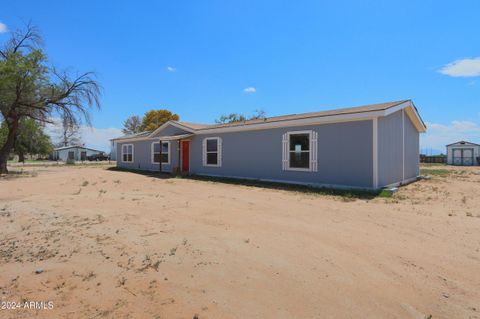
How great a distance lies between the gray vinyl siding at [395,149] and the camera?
33.2 ft

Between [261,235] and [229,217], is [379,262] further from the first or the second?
[229,217]

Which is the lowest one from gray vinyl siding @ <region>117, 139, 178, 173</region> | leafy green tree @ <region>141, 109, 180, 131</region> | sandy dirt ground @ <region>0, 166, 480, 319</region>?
sandy dirt ground @ <region>0, 166, 480, 319</region>

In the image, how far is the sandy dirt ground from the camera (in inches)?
109

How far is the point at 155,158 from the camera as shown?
20000 mm

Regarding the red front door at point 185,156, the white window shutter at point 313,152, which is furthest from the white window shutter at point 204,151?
the white window shutter at point 313,152

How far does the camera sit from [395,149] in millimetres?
11469

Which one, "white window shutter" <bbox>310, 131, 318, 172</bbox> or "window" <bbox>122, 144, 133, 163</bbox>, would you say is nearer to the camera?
"white window shutter" <bbox>310, 131, 318, 172</bbox>

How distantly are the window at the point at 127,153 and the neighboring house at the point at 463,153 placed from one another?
34444mm

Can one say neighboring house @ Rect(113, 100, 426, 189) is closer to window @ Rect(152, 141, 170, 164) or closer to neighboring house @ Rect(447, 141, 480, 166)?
window @ Rect(152, 141, 170, 164)

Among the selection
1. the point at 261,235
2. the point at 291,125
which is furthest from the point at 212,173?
the point at 261,235

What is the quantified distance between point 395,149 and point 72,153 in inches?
1913

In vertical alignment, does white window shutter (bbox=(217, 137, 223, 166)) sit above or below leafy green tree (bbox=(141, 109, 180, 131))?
below

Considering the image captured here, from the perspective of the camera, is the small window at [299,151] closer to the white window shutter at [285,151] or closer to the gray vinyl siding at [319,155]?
the white window shutter at [285,151]

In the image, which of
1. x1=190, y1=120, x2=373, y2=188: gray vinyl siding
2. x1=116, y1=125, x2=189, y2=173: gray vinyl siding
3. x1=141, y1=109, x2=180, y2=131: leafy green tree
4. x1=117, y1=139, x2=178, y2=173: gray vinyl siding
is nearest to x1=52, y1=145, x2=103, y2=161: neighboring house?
x1=141, y1=109, x2=180, y2=131: leafy green tree
